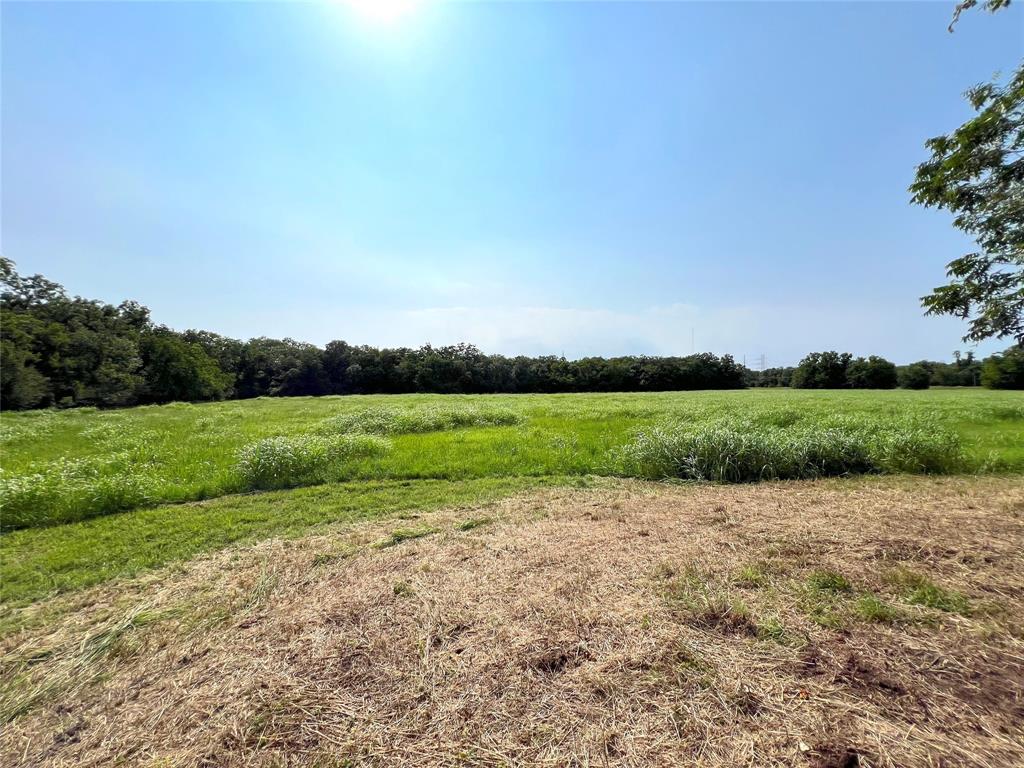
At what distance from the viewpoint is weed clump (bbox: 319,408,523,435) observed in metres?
15.5

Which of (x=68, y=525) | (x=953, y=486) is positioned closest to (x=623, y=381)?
(x=953, y=486)

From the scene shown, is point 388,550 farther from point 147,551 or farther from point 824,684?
point 824,684

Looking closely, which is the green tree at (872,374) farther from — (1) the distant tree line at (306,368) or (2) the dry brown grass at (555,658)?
(2) the dry brown grass at (555,658)

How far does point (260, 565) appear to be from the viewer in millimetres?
4340

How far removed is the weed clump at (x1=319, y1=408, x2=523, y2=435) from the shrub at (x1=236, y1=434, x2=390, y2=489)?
5252mm

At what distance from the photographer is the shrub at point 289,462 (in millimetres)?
8008

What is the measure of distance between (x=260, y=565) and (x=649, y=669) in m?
4.14

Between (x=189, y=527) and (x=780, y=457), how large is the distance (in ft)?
35.0

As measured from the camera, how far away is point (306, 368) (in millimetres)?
74062

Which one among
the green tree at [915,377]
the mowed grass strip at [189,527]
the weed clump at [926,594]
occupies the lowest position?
the mowed grass strip at [189,527]

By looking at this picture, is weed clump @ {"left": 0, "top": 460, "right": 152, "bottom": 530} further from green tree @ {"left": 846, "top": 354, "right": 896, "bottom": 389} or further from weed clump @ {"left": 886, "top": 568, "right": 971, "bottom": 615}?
green tree @ {"left": 846, "top": 354, "right": 896, "bottom": 389}

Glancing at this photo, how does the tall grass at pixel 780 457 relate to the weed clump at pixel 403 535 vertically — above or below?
above

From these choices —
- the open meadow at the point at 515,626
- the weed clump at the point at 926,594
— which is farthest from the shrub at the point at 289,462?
the weed clump at the point at 926,594

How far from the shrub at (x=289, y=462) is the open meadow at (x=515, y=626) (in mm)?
1082
